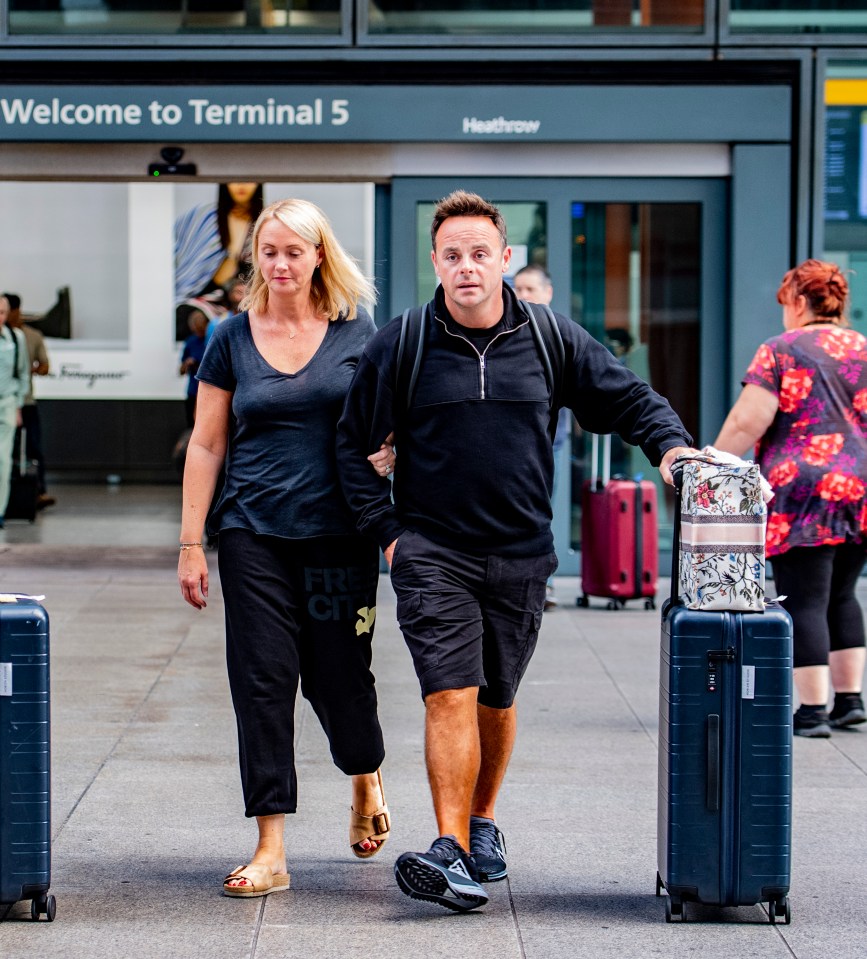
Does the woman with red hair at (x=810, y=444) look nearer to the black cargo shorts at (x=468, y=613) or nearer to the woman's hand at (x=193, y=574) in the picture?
the black cargo shorts at (x=468, y=613)

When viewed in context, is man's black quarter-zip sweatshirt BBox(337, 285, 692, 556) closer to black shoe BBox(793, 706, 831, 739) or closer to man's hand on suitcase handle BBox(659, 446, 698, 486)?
man's hand on suitcase handle BBox(659, 446, 698, 486)

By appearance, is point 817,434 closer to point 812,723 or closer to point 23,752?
point 812,723

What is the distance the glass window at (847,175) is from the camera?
10.3m

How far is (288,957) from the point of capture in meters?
3.78

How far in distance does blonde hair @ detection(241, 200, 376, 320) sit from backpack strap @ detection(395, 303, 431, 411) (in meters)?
0.27

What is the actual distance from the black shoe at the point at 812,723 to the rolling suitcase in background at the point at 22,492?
342 inches

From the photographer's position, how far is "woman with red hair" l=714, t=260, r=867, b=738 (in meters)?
6.18

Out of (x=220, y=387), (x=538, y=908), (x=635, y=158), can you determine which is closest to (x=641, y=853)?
(x=538, y=908)

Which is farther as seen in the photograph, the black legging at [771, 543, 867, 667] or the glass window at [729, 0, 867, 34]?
the glass window at [729, 0, 867, 34]

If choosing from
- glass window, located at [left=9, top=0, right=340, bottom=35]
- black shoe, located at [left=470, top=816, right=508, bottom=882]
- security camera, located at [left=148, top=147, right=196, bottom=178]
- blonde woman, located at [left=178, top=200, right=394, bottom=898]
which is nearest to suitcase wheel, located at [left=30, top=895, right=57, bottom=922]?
blonde woman, located at [left=178, top=200, right=394, bottom=898]

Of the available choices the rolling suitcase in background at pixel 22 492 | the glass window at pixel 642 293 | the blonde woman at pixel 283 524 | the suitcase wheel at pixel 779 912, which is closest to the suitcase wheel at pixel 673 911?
the suitcase wheel at pixel 779 912

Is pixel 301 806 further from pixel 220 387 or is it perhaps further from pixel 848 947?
pixel 848 947

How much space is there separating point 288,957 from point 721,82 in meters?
7.70

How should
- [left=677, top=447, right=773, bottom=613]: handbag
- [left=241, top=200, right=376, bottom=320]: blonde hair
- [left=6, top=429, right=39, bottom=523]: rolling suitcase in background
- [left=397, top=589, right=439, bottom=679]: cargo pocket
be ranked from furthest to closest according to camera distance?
[left=6, top=429, right=39, bottom=523]: rolling suitcase in background
[left=241, top=200, right=376, bottom=320]: blonde hair
[left=397, top=589, right=439, bottom=679]: cargo pocket
[left=677, top=447, right=773, bottom=613]: handbag
